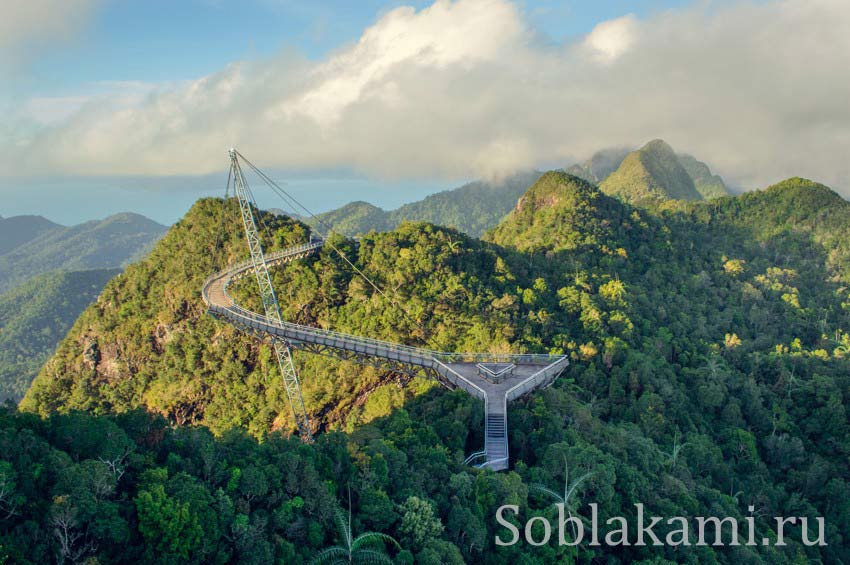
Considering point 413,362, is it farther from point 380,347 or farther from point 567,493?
point 567,493

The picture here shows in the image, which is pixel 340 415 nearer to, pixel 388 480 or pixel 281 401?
pixel 281 401

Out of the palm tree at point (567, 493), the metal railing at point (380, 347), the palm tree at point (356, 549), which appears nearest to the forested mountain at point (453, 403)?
the palm tree at point (567, 493)

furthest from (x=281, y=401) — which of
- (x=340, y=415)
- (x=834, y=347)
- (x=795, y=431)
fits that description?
(x=834, y=347)

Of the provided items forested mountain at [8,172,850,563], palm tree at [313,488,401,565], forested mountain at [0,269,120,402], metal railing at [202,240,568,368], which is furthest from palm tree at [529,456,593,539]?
forested mountain at [0,269,120,402]

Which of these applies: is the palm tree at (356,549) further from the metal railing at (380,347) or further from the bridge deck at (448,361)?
the metal railing at (380,347)

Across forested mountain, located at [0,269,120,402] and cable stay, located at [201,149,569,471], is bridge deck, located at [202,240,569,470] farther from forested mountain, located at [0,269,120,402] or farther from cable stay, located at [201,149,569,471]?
forested mountain, located at [0,269,120,402]
